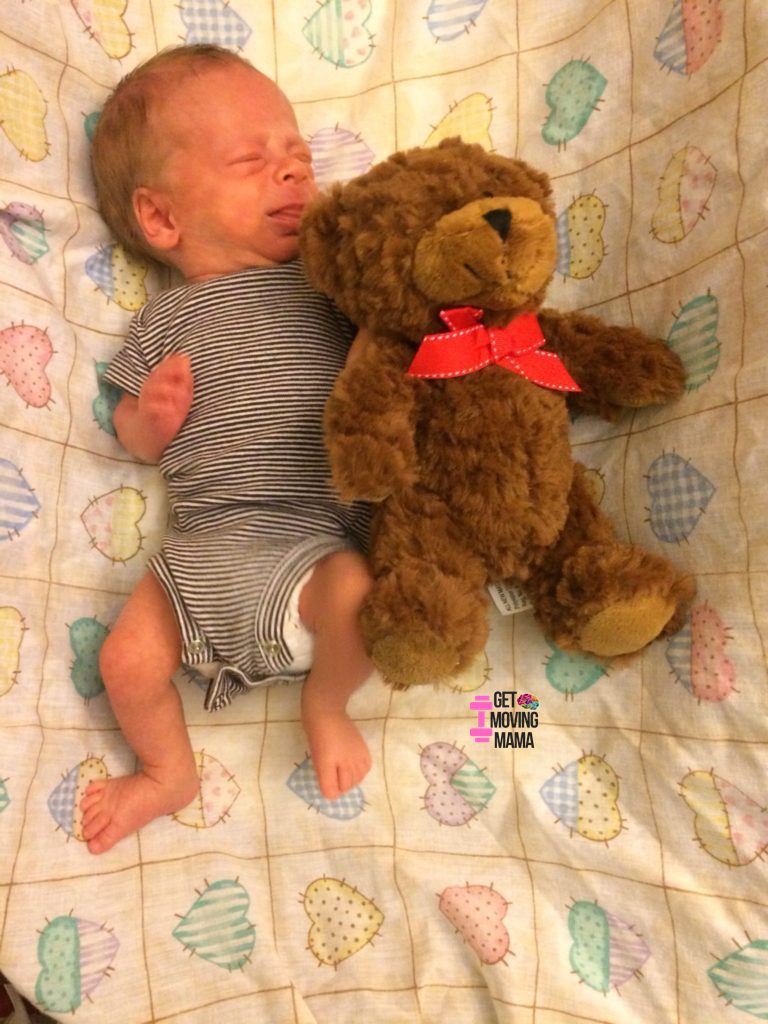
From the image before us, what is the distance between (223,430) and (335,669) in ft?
1.09

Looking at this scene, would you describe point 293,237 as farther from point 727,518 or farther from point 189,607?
point 727,518

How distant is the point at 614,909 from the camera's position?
0.89 metres

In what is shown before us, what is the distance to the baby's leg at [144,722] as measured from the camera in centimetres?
95

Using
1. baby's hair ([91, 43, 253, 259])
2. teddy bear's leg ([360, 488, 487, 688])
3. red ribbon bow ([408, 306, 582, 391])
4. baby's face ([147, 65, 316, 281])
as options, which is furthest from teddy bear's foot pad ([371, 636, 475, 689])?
baby's hair ([91, 43, 253, 259])

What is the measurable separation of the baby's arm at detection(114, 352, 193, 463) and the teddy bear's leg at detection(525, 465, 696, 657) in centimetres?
49

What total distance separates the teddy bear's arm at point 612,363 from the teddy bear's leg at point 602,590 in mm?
125

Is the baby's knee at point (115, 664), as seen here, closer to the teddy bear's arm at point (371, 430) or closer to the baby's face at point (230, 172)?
the teddy bear's arm at point (371, 430)

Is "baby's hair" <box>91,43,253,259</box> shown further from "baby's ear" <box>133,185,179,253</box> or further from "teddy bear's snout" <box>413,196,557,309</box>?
"teddy bear's snout" <box>413,196,557,309</box>

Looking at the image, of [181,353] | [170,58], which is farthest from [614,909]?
[170,58]

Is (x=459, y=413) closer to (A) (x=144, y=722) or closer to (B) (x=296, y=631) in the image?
(B) (x=296, y=631)

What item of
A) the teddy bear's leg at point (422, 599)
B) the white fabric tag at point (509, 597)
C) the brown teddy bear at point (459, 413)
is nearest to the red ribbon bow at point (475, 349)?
the brown teddy bear at point (459, 413)

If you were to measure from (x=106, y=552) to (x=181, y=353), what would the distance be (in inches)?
11.6

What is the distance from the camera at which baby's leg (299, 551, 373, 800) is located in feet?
2.84

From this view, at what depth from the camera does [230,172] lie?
1.02m
